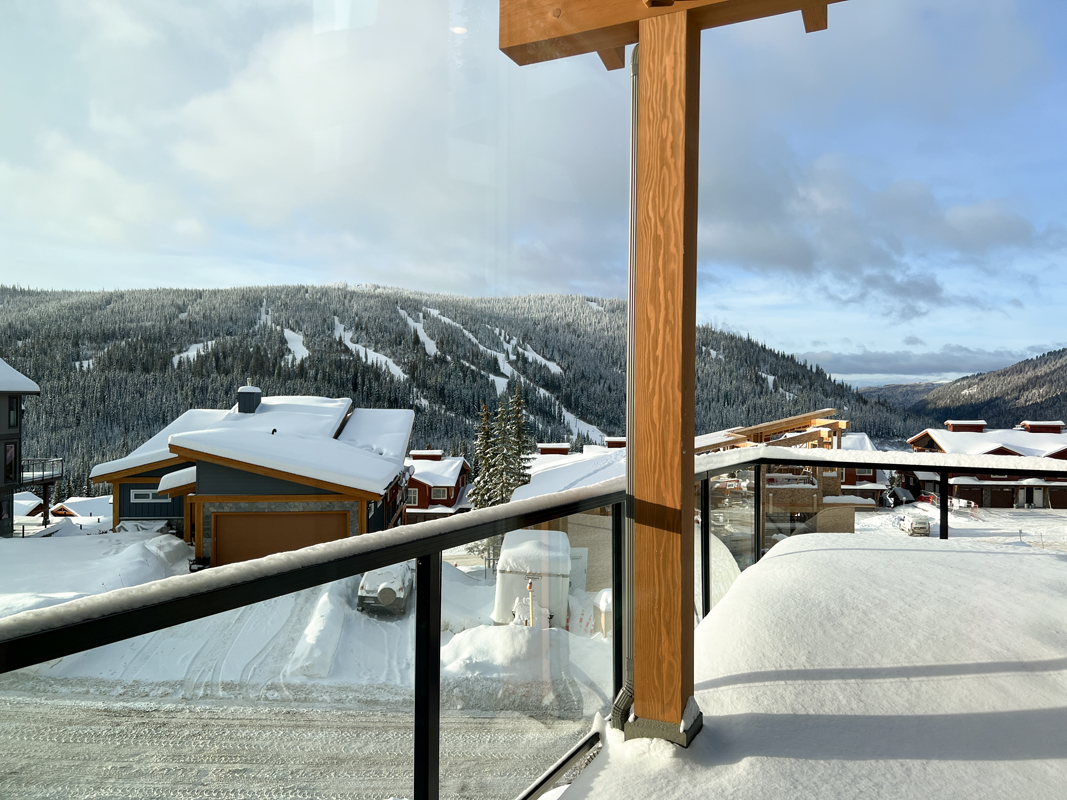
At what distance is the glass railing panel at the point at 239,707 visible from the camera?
0.56 m

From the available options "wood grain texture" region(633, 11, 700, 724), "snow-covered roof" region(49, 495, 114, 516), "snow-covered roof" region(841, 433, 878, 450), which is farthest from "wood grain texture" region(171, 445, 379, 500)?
"wood grain texture" region(633, 11, 700, 724)

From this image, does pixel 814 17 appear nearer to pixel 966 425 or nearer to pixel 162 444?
pixel 966 425

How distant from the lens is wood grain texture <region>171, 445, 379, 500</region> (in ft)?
16.7

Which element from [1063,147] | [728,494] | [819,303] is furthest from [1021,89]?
[728,494]

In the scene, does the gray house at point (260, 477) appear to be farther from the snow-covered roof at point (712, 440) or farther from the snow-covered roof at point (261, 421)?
the snow-covered roof at point (712, 440)

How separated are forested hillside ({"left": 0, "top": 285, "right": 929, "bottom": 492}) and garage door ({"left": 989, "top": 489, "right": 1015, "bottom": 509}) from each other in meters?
1.23

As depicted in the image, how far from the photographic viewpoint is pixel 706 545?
7.45 feet

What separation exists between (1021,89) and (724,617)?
6.32 meters

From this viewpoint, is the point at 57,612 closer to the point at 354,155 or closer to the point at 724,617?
the point at 724,617

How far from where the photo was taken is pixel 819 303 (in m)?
8.10

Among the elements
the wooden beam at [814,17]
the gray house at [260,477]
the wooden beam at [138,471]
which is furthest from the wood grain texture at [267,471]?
the wooden beam at [814,17]

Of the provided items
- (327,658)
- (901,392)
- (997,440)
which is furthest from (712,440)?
(901,392)

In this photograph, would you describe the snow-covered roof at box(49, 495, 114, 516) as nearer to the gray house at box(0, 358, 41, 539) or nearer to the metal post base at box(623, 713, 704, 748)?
the gray house at box(0, 358, 41, 539)

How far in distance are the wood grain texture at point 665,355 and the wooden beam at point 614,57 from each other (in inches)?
9.5
